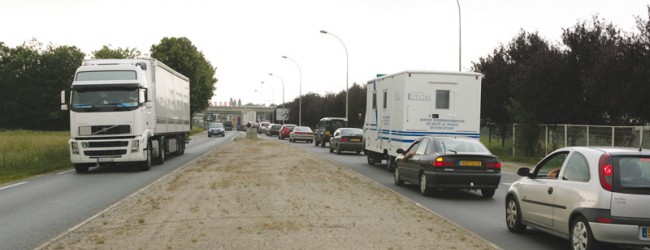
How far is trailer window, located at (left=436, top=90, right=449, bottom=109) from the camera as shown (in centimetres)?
1836

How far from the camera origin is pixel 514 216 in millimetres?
9031

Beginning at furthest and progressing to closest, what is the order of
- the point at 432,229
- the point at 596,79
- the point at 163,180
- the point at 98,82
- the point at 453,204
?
the point at 596,79 < the point at 98,82 < the point at 163,180 < the point at 453,204 < the point at 432,229

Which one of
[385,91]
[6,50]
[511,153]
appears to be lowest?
[511,153]

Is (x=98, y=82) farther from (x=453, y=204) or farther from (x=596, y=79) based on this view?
(x=596, y=79)

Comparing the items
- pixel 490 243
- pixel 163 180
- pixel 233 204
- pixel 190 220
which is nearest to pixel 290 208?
pixel 233 204

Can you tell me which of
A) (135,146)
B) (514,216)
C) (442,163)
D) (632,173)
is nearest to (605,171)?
(632,173)

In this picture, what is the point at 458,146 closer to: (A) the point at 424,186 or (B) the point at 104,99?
(A) the point at 424,186

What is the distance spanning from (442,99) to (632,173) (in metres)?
11.6

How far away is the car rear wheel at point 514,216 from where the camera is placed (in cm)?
888

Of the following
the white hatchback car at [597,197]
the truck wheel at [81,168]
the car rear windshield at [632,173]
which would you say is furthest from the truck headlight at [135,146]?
the car rear windshield at [632,173]

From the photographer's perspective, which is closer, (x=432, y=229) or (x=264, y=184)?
(x=432, y=229)

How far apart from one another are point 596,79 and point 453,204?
15394mm

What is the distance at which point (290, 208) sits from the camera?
10.9 m

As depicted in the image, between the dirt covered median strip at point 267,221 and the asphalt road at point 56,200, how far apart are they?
1.40 feet
